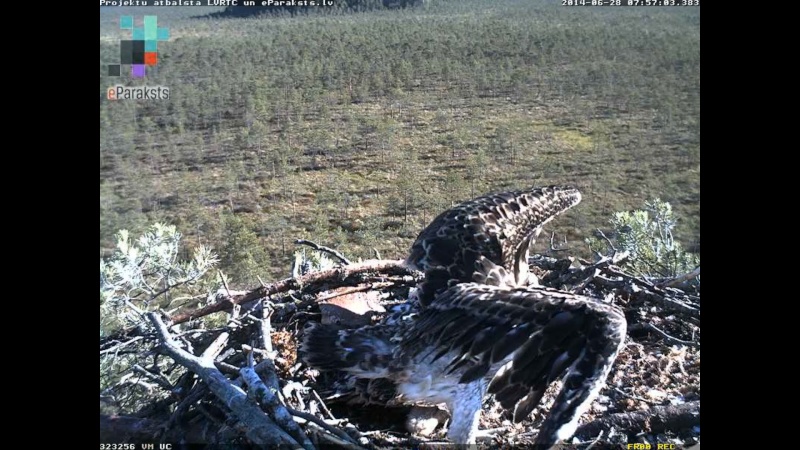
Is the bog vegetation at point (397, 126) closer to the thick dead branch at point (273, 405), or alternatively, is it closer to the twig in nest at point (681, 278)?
the twig in nest at point (681, 278)

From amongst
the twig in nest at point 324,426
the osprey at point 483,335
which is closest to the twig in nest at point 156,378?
the osprey at point 483,335

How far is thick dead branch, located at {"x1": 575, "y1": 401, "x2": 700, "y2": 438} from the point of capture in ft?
12.2

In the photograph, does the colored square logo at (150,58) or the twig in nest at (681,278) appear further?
the twig in nest at (681,278)

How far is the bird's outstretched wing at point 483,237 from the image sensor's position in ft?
13.6

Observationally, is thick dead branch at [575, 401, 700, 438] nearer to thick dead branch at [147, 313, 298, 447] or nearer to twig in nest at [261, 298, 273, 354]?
thick dead branch at [147, 313, 298, 447]

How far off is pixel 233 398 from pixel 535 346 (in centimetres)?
160

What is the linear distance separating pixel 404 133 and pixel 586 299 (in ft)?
11.6

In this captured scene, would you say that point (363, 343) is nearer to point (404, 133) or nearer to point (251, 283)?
point (251, 283)

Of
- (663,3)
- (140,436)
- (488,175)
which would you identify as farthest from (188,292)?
(663,3)

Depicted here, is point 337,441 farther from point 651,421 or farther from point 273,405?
point 651,421

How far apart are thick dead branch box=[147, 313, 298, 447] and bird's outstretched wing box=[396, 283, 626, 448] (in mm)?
895

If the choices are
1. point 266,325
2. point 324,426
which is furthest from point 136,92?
point 324,426

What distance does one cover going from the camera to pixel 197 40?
5012 millimetres

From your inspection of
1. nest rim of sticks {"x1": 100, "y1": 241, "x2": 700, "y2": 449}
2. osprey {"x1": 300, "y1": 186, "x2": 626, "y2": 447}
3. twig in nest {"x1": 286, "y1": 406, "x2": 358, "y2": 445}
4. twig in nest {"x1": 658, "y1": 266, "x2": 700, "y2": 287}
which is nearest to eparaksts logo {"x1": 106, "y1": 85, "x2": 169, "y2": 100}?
nest rim of sticks {"x1": 100, "y1": 241, "x2": 700, "y2": 449}
